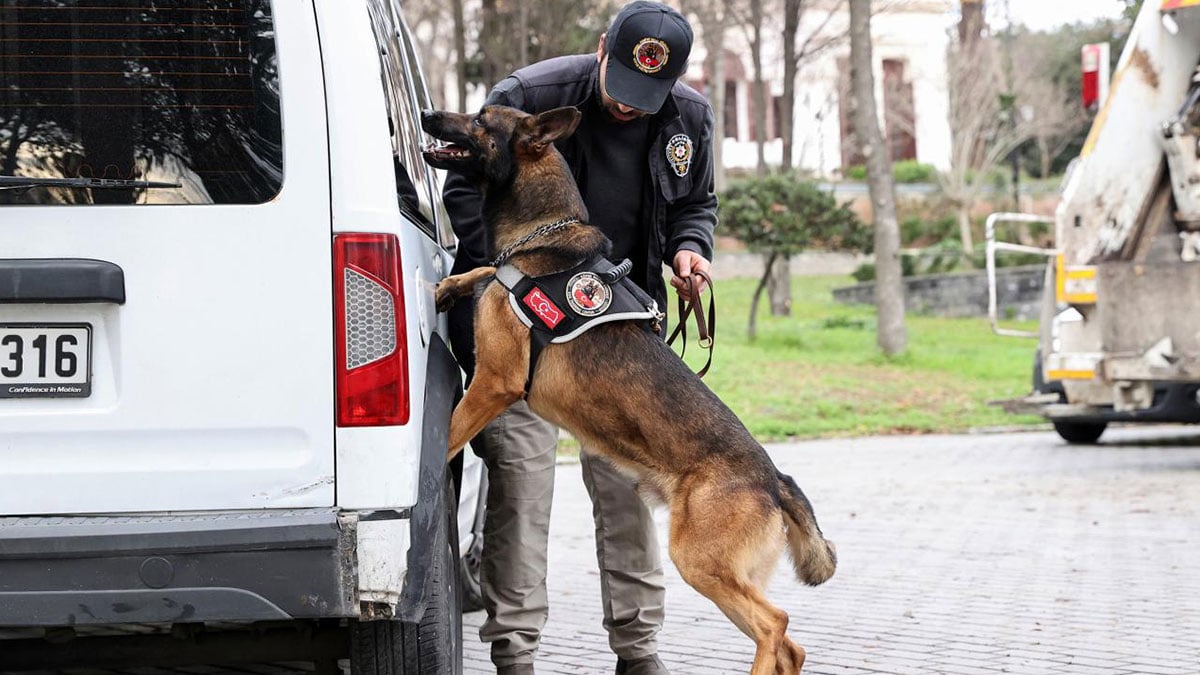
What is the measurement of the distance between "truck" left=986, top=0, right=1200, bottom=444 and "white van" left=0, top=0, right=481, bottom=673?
7.89 metres

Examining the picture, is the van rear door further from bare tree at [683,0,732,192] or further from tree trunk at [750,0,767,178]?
tree trunk at [750,0,767,178]

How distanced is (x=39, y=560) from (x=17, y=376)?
1.32ft

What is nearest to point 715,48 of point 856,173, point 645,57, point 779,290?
point 779,290

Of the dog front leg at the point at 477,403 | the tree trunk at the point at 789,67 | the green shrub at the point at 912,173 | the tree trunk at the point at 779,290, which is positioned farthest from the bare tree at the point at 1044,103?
the dog front leg at the point at 477,403

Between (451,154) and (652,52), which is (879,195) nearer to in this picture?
(652,52)

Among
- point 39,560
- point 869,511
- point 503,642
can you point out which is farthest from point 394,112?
point 869,511

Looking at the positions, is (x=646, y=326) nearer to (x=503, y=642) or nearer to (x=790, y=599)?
(x=503, y=642)

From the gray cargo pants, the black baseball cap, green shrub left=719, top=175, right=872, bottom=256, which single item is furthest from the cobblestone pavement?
green shrub left=719, top=175, right=872, bottom=256

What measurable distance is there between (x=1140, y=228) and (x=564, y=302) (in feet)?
23.8

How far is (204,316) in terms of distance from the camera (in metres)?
3.16

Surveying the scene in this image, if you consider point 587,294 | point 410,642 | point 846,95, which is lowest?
point 410,642

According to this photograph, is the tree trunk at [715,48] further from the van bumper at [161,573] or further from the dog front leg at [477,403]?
the van bumper at [161,573]

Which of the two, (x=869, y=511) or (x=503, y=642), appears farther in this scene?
(x=869, y=511)

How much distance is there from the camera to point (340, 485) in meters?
3.16
